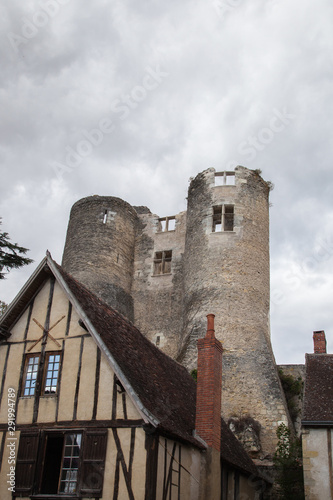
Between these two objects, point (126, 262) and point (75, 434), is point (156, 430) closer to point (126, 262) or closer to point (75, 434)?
point (75, 434)

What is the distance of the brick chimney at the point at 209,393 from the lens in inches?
417

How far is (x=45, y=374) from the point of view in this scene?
1032 cm

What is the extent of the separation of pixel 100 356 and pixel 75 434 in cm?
135

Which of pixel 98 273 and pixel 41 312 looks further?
pixel 98 273

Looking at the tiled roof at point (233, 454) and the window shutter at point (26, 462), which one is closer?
the window shutter at point (26, 462)

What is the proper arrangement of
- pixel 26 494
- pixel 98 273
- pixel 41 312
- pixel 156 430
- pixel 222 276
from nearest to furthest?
pixel 156 430 < pixel 26 494 < pixel 41 312 < pixel 222 276 < pixel 98 273

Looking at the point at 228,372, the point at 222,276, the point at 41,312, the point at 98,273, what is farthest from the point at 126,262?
the point at 41,312

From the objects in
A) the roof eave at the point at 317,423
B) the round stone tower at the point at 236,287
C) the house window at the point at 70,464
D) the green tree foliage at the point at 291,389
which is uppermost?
the round stone tower at the point at 236,287

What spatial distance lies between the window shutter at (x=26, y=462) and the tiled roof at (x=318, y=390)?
5.25 metres

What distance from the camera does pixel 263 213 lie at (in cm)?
2428

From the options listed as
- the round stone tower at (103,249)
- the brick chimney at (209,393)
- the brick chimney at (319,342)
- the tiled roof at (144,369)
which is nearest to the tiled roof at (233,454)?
the brick chimney at (209,393)

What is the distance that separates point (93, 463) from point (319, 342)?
7.84m

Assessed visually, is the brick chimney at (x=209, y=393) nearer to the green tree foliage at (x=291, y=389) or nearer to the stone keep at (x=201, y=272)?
the stone keep at (x=201, y=272)

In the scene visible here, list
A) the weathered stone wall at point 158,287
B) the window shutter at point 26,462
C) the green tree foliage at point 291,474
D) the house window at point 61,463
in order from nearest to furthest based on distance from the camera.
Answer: the house window at point 61,463 < the window shutter at point 26,462 < the green tree foliage at point 291,474 < the weathered stone wall at point 158,287
